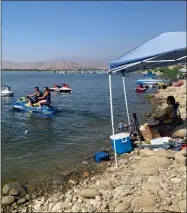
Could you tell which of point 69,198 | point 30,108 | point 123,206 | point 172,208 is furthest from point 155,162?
point 30,108

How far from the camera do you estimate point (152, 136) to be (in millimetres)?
10867

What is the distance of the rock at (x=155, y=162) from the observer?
853cm

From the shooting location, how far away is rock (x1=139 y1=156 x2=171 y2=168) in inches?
336

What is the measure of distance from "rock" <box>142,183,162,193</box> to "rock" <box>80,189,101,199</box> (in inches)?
44.5

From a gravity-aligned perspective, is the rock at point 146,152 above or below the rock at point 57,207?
above

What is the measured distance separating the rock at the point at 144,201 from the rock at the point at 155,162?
211 centimetres

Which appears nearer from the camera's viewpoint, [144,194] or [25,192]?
[144,194]

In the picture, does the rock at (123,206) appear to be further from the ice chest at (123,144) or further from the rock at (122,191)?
the ice chest at (123,144)

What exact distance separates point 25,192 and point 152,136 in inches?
200

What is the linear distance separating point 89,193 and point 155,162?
2.49 m

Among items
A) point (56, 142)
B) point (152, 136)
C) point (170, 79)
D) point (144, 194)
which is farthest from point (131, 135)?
point (170, 79)

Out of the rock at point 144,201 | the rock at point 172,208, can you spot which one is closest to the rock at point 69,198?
the rock at point 144,201

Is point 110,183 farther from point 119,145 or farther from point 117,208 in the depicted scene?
point 119,145

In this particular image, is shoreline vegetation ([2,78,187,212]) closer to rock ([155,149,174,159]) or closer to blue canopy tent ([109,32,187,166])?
rock ([155,149,174,159])
